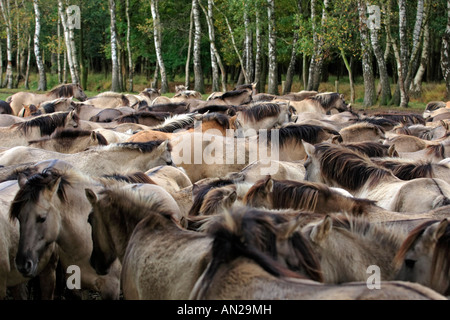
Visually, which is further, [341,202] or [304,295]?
[341,202]

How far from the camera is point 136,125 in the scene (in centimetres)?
1162

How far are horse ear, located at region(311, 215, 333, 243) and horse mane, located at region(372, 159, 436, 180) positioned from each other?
3.46 m

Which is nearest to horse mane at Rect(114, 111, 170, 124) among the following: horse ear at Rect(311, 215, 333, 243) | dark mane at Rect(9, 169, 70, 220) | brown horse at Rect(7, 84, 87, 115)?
brown horse at Rect(7, 84, 87, 115)

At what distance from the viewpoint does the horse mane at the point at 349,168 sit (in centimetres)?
606

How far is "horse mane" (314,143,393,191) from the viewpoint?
19.9 ft

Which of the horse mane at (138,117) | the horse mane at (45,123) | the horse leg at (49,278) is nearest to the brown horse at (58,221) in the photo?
the horse leg at (49,278)

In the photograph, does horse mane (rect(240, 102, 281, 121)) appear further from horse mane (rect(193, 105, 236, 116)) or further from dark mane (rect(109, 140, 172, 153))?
dark mane (rect(109, 140, 172, 153))

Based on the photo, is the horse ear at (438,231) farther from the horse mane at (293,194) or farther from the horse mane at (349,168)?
the horse mane at (349,168)

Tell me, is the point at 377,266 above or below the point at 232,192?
below

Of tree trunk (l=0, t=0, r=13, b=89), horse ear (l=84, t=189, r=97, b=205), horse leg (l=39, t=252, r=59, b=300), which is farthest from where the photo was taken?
tree trunk (l=0, t=0, r=13, b=89)

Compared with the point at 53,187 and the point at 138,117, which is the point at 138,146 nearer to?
the point at 53,187
